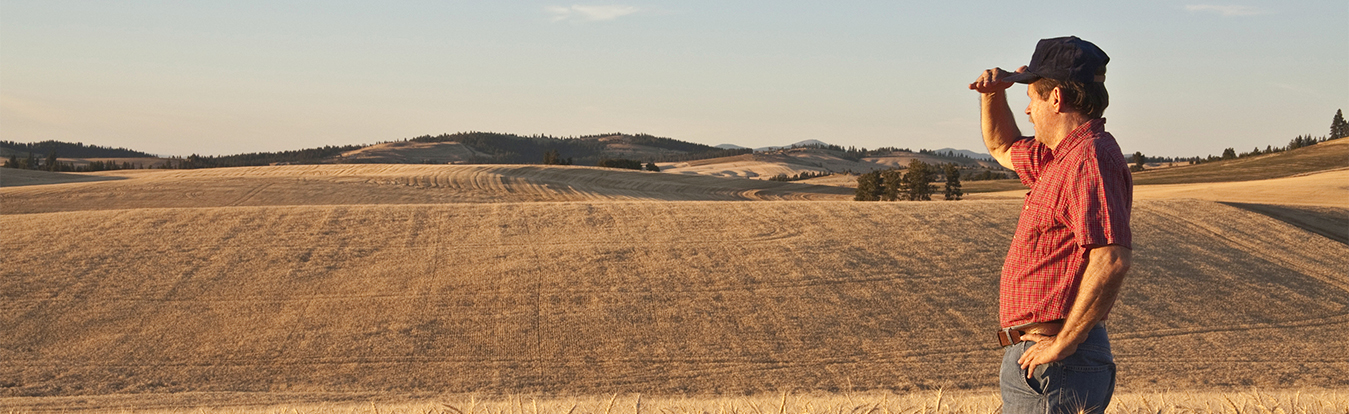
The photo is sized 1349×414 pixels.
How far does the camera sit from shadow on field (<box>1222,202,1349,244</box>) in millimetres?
26391

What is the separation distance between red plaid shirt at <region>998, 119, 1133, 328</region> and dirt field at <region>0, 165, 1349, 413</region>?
9.78m

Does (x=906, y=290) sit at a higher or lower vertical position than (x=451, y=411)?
lower

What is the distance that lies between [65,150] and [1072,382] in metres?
150

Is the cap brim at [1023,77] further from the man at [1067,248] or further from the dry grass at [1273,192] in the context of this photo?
the dry grass at [1273,192]

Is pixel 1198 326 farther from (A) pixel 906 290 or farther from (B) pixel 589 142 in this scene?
(B) pixel 589 142

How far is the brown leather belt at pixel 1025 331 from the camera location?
3.09 meters

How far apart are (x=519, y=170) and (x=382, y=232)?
1377 inches

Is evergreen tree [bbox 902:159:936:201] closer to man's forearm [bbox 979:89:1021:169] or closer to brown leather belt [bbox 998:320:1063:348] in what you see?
man's forearm [bbox 979:89:1021:169]

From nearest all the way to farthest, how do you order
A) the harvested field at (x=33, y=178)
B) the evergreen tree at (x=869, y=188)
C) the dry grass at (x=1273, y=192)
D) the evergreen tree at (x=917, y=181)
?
the dry grass at (x=1273, y=192) → the harvested field at (x=33, y=178) → the evergreen tree at (x=917, y=181) → the evergreen tree at (x=869, y=188)

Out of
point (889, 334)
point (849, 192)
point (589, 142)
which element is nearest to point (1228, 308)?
point (889, 334)

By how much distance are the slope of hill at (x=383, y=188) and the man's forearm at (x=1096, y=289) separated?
36268 millimetres

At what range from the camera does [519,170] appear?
57188mm

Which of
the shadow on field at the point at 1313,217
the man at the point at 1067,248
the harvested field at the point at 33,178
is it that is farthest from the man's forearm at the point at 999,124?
the harvested field at the point at 33,178

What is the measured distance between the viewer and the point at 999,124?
12.5 feet
